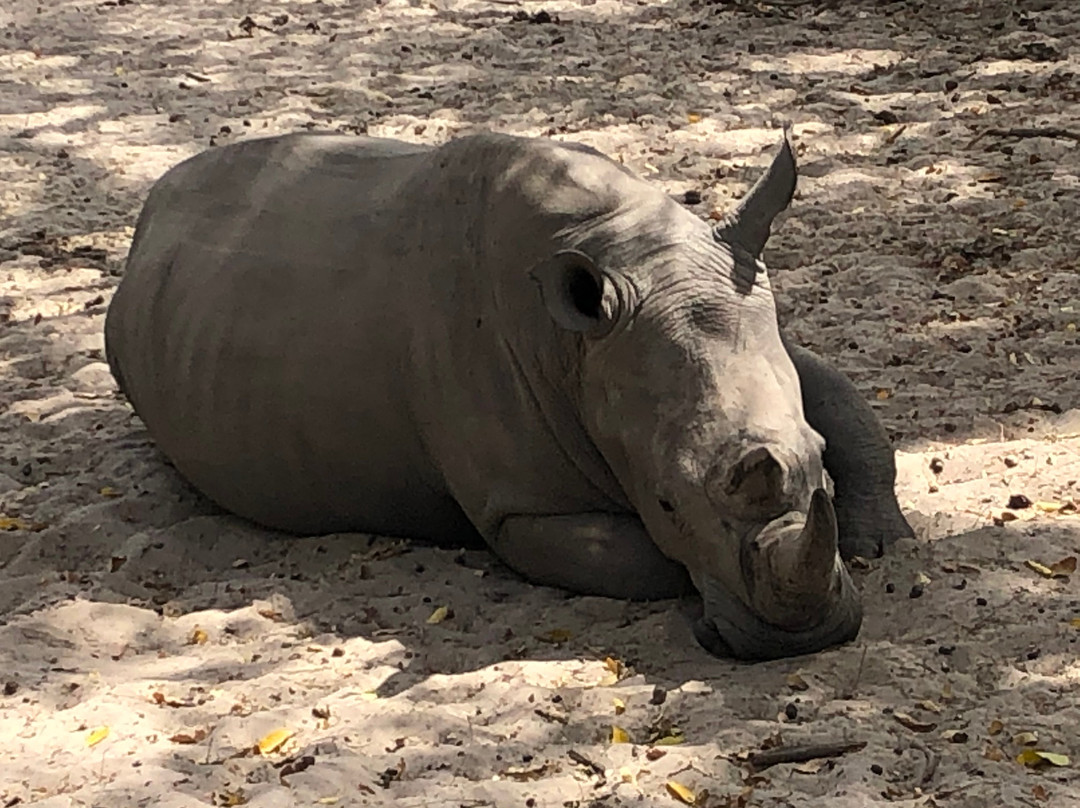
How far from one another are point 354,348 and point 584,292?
37.8 inches

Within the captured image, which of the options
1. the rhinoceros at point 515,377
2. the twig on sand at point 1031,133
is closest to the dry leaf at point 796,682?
the rhinoceros at point 515,377

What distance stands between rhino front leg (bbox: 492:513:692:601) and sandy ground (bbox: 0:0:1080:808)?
3.1 inches

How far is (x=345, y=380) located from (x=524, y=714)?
1540 mm

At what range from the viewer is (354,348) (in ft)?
18.0

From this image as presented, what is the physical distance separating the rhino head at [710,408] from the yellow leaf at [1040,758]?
0.63 metres

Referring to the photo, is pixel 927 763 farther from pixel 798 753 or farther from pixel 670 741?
pixel 670 741

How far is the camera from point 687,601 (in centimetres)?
493

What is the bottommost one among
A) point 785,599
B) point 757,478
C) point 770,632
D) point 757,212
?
point 770,632

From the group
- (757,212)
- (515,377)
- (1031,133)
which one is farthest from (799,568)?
(1031,133)

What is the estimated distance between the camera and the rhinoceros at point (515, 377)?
4.52m

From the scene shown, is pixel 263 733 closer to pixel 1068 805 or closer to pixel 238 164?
pixel 1068 805

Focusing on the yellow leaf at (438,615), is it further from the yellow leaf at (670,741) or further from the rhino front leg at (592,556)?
the yellow leaf at (670,741)

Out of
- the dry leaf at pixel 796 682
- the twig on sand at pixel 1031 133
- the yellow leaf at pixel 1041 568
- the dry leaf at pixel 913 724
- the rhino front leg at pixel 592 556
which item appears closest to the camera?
the dry leaf at pixel 913 724

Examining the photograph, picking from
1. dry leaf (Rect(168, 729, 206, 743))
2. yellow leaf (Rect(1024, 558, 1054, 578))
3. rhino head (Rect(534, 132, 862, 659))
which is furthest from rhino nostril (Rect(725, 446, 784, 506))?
dry leaf (Rect(168, 729, 206, 743))
